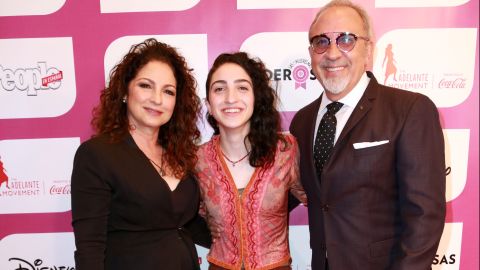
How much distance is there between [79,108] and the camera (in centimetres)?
249

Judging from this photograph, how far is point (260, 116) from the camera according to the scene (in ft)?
6.55

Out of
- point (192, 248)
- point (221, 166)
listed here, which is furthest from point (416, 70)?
point (192, 248)

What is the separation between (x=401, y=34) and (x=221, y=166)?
1524mm

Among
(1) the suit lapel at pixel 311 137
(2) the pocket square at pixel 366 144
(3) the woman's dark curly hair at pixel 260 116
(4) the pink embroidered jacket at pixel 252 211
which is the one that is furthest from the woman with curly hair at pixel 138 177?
(2) the pocket square at pixel 366 144

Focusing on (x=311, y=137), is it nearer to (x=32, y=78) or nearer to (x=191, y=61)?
(x=191, y=61)

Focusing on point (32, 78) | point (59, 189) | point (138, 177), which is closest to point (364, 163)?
point (138, 177)

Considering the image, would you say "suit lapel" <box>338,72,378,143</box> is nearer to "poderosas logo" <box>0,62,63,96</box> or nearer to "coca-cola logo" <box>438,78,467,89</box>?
"coca-cola logo" <box>438,78,467,89</box>

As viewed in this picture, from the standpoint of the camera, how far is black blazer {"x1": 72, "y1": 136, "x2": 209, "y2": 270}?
5.18 feet

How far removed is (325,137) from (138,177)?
2.90 ft

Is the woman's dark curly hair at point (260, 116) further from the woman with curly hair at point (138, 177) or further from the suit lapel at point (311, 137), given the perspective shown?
the woman with curly hair at point (138, 177)

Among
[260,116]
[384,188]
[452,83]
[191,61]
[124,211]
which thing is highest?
[191,61]

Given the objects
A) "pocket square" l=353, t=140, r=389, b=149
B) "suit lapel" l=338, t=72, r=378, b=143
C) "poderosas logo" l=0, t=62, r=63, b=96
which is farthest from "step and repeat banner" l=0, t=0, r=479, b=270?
"pocket square" l=353, t=140, r=389, b=149

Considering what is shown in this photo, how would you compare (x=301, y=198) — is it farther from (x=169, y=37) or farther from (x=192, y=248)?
(x=169, y=37)

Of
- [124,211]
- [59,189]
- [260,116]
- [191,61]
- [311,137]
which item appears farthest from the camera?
[59,189]
